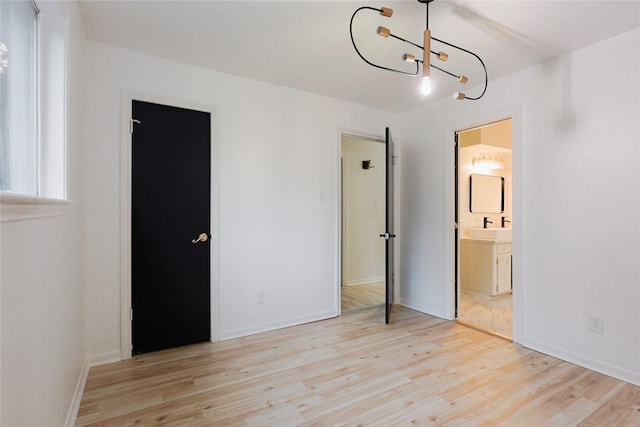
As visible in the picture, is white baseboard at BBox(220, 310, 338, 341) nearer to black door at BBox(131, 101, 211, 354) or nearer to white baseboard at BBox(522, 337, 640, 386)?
black door at BBox(131, 101, 211, 354)

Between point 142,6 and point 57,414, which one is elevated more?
point 142,6

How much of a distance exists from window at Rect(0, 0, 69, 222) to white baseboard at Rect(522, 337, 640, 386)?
3415 millimetres

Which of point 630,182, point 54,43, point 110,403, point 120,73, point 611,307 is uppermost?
point 120,73

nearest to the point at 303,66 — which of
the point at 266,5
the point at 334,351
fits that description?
the point at 266,5

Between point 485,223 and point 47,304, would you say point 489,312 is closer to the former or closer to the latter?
point 485,223

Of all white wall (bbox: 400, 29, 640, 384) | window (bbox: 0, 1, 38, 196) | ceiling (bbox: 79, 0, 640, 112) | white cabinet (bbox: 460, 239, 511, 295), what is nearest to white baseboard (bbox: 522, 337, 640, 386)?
white wall (bbox: 400, 29, 640, 384)

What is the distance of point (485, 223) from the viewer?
4.92 m

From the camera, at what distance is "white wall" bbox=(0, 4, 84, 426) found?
0.93 m

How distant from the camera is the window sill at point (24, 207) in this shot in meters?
0.84

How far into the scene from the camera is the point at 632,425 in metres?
1.73

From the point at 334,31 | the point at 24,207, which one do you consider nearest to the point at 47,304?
the point at 24,207

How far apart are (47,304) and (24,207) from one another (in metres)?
0.53

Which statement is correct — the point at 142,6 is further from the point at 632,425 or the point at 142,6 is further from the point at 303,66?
the point at 632,425

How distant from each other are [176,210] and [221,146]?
2.27 feet
